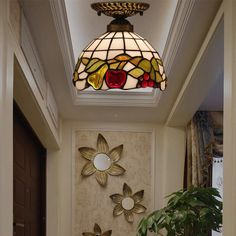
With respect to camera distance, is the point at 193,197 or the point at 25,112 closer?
the point at 193,197

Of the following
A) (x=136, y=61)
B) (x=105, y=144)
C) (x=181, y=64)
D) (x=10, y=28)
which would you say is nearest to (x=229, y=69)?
(x=136, y=61)

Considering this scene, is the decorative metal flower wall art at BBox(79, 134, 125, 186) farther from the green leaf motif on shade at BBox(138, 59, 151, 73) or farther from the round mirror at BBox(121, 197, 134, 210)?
the green leaf motif on shade at BBox(138, 59, 151, 73)

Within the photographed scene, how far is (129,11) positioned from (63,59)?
1158mm

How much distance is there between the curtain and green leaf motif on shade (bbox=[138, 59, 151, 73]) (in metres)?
2.77

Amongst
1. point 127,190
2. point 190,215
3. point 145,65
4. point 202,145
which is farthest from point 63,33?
point 127,190

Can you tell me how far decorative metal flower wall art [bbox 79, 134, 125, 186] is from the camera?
714cm

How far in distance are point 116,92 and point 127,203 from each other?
1.30 metres

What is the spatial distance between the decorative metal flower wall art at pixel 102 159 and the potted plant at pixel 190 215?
199cm

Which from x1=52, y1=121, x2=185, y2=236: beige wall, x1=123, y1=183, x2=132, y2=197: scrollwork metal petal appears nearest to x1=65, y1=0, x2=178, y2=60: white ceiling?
x1=52, y1=121, x2=185, y2=236: beige wall

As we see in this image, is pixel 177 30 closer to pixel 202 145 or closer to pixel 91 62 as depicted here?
pixel 91 62

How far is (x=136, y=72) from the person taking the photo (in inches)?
163

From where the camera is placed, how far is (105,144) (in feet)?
23.5

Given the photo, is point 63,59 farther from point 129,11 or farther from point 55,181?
point 55,181

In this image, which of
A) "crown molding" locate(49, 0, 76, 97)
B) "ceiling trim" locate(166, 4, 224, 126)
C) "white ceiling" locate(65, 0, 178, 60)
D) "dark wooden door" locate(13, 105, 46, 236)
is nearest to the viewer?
"crown molding" locate(49, 0, 76, 97)
